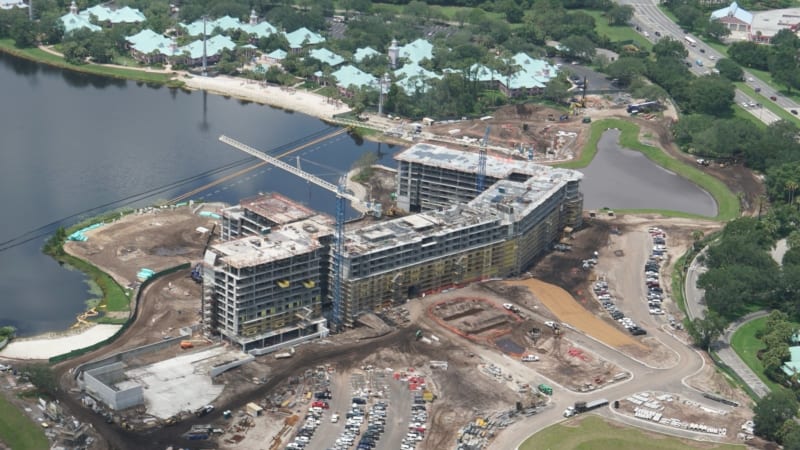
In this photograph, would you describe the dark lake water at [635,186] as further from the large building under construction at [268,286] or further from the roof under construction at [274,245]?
the large building under construction at [268,286]

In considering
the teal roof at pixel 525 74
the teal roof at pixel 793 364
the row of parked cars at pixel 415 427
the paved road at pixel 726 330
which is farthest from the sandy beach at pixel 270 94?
the row of parked cars at pixel 415 427

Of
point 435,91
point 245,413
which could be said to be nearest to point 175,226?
point 245,413

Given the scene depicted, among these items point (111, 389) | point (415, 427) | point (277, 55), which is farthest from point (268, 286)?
point (277, 55)

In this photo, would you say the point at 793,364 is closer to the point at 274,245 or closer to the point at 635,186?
the point at 274,245

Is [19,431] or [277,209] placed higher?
[277,209]

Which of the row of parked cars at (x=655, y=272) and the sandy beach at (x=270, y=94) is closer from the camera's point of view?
the row of parked cars at (x=655, y=272)

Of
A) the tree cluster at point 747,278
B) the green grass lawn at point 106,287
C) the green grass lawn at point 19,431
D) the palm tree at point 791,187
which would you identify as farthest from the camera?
the palm tree at point 791,187
